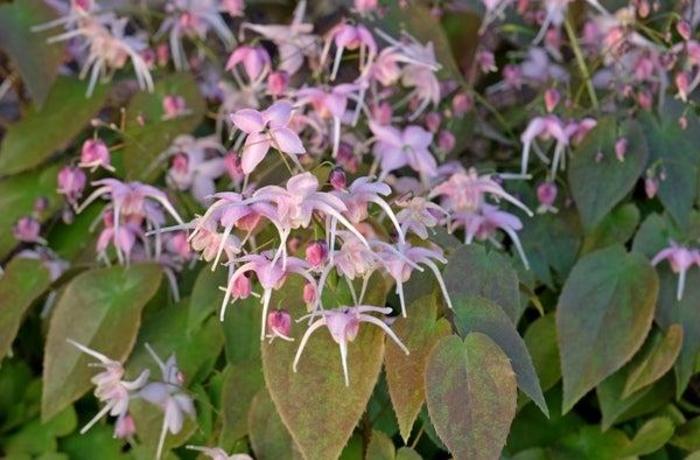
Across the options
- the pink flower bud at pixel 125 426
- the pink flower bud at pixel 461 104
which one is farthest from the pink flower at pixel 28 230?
the pink flower bud at pixel 461 104

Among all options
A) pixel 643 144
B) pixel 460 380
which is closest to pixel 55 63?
pixel 643 144

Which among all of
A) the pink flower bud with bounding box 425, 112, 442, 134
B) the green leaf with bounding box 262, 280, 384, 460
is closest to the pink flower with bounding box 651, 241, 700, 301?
the pink flower bud with bounding box 425, 112, 442, 134

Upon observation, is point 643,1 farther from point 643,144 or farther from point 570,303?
point 570,303

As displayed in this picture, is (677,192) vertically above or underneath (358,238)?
underneath

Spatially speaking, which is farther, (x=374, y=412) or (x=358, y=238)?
(x=374, y=412)

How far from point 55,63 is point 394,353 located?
0.84 metres

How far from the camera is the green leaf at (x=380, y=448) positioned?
3.79ft

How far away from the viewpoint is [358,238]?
99 centimetres

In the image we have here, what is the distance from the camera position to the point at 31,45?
168cm

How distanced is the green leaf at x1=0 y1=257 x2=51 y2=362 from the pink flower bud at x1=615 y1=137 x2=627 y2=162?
0.71 m

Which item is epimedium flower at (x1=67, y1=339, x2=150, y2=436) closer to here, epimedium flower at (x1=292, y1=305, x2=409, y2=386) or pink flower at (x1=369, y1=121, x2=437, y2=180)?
epimedium flower at (x1=292, y1=305, x2=409, y2=386)

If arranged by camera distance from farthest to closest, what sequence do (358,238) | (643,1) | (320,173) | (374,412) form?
(643,1) → (374,412) → (320,173) → (358,238)

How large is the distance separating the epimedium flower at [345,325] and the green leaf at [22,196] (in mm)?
717

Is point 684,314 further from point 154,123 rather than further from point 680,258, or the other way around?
point 154,123
